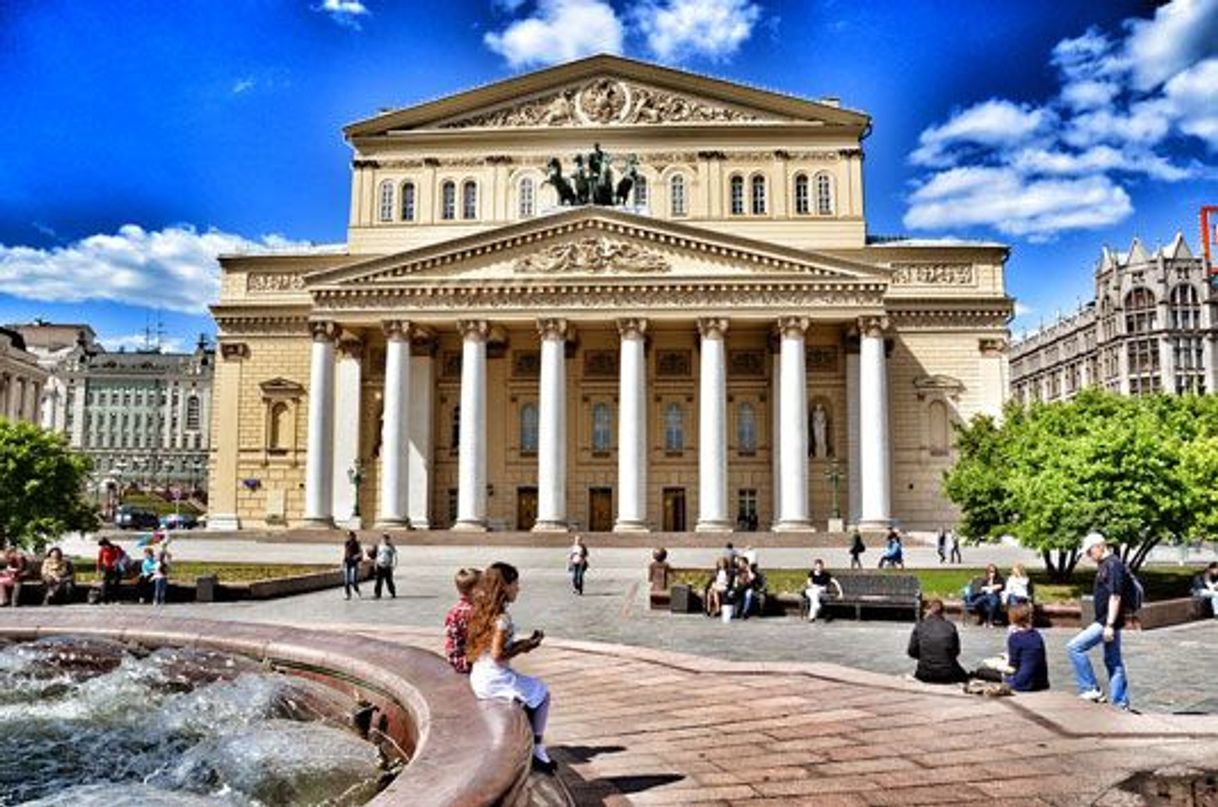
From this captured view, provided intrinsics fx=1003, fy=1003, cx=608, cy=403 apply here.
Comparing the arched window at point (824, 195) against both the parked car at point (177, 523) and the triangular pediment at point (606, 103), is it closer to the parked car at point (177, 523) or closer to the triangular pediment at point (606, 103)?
the triangular pediment at point (606, 103)

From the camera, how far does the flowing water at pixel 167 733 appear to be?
6273 millimetres

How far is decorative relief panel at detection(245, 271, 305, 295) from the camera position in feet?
181

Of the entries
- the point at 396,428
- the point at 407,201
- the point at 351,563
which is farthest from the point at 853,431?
the point at 351,563

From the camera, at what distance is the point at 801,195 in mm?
55031

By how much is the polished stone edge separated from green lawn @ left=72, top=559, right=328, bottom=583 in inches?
586

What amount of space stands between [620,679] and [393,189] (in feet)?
162

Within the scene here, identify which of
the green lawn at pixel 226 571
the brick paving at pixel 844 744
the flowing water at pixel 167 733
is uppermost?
the flowing water at pixel 167 733

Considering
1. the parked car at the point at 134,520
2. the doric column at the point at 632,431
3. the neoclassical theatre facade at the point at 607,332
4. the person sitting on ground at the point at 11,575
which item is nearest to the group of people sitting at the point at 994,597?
the person sitting on ground at the point at 11,575

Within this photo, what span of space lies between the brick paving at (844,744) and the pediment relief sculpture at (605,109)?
159 feet

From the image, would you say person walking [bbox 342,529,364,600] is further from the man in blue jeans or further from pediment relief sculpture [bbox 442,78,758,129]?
pediment relief sculpture [bbox 442,78,758,129]

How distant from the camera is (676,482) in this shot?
51.0 metres

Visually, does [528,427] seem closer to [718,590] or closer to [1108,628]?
[718,590]

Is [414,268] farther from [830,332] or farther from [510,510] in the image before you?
[830,332]

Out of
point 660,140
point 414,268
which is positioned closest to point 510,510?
point 414,268
